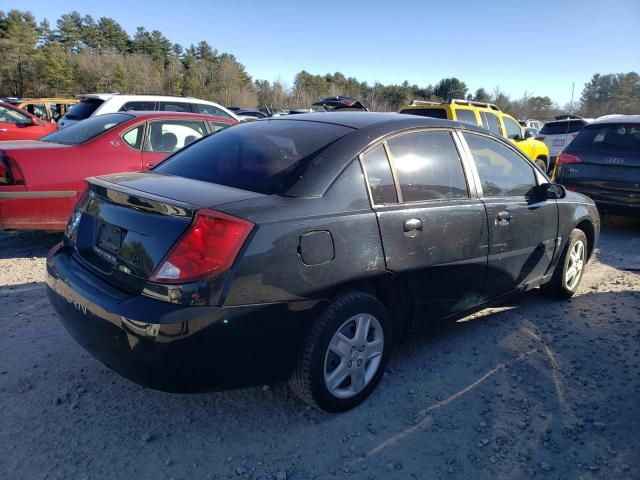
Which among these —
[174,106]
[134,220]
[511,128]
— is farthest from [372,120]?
[511,128]

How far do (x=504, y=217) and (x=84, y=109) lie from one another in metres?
8.59

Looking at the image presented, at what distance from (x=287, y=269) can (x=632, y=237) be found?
6672 millimetres

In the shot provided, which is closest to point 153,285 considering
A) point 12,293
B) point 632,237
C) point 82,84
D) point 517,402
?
point 517,402

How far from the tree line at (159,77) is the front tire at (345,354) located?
42839 millimetres

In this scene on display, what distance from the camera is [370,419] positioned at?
2.63 m

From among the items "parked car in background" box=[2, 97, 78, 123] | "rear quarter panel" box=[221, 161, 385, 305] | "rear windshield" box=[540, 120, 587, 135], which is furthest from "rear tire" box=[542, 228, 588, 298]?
"parked car in background" box=[2, 97, 78, 123]

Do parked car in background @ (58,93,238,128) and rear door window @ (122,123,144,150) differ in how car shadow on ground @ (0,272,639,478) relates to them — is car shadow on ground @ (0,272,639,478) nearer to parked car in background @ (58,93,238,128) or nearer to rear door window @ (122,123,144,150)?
rear door window @ (122,123,144,150)

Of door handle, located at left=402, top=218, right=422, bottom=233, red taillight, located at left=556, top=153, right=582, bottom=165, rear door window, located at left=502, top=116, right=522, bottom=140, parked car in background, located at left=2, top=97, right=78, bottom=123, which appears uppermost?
parked car in background, located at left=2, top=97, right=78, bottom=123

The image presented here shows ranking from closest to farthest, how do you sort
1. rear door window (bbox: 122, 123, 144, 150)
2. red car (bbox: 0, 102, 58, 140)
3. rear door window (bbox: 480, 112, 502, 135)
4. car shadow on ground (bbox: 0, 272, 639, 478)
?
1. car shadow on ground (bbox: 0, 272, 639, 478)
2. rear door window (bbox: 122, 123, 144, 150)
3. red car (bbox: 0, 102, 58, 140)
4. rear door window (bbox: 480, 112, 502, 135)

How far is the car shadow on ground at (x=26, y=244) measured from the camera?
525cm

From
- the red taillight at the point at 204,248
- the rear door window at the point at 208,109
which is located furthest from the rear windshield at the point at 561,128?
the red taillight at the point at 204,248

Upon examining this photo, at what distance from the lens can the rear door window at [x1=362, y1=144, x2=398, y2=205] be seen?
8.95 feet

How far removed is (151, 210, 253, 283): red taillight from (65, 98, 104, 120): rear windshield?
8.14 metres

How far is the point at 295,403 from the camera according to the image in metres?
2.76
